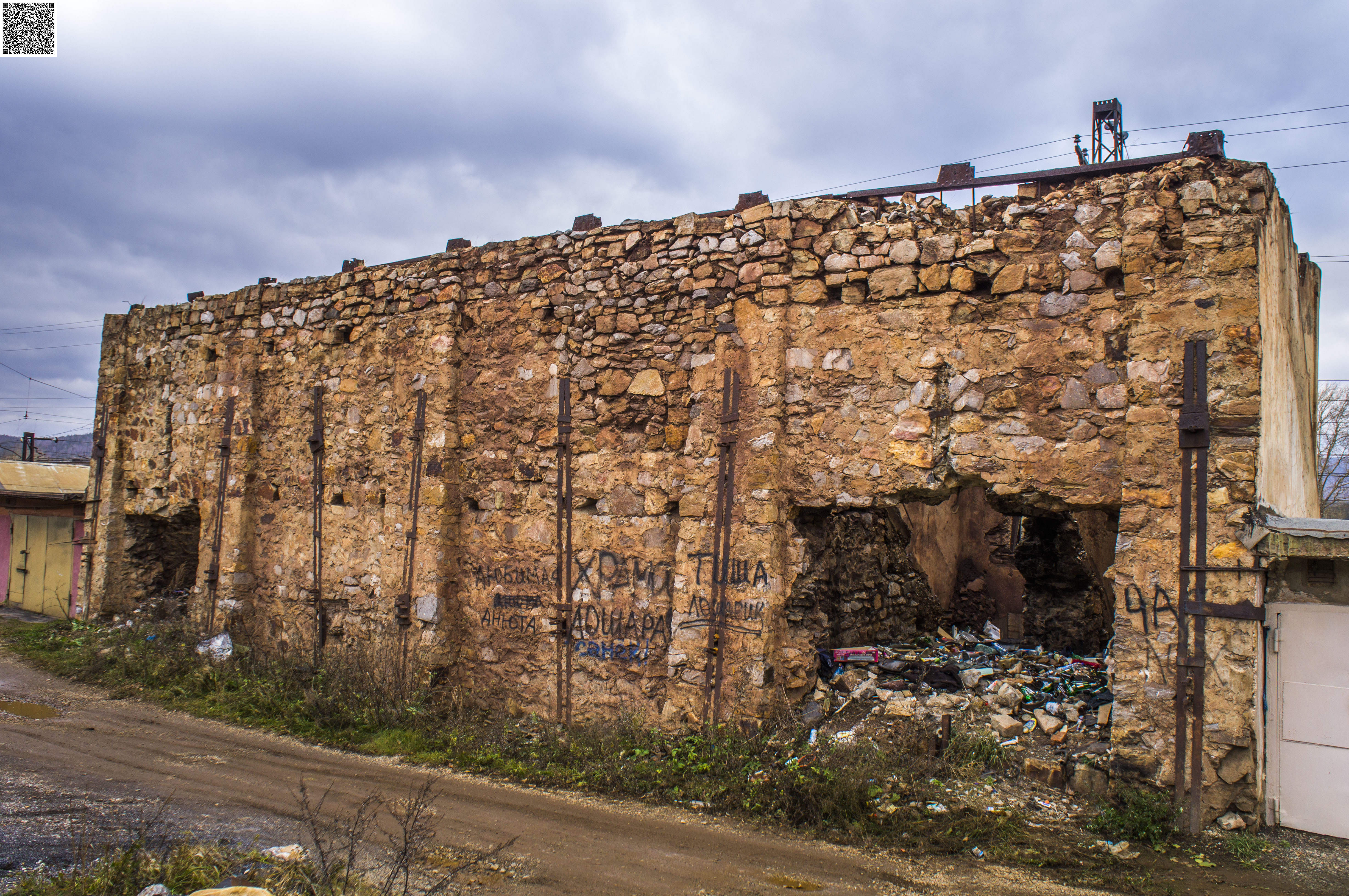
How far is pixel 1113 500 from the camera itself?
16.1 feet

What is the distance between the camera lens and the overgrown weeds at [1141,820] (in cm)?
436

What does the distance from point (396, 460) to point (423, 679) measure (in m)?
2.17

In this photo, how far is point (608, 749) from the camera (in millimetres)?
5781

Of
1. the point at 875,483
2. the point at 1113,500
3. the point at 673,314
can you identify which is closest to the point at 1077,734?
the point at 1113,500

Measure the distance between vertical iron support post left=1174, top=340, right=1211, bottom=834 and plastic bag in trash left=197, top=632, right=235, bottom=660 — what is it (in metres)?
8.68

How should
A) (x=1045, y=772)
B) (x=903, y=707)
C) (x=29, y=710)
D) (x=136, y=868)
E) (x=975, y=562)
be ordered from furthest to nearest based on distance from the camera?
(x=975, y=562)
(x=29, y=710)
(x=903, y=707)
(x=1045, y=772)
(x=136, y=868)

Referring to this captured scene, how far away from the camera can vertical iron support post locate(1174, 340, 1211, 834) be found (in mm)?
4496

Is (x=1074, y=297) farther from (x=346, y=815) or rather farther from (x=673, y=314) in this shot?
(x=346, y=815)

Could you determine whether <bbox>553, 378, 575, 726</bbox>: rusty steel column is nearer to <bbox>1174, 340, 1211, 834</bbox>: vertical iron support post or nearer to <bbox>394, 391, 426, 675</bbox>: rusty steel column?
<bbox>394, 391, 426, 675</bbox>: rusty steel column

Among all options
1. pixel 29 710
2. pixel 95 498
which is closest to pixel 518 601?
pixel 29 710

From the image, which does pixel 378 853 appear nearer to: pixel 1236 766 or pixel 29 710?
pixel 1236 766

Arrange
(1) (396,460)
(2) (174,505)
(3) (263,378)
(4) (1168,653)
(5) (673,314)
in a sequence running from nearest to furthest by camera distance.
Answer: (4) (1168,653) → (5) (673,314) → (1) (396,460) → (3) (263,378) → (2) (174,505)

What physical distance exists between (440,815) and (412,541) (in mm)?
3023

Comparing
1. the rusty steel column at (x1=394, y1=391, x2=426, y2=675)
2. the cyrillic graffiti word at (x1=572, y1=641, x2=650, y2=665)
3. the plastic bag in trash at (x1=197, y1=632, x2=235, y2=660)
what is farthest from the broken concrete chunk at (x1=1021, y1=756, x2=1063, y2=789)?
the plastic bag in trash at (x1=197, y1=632, x2=235, y2=660)
